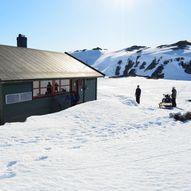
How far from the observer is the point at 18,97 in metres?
15.2

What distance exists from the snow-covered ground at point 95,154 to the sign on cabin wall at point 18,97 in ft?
7.06

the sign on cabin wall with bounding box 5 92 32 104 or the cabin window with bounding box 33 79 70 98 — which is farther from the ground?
the cabin window with bounding box 33 79 70 98

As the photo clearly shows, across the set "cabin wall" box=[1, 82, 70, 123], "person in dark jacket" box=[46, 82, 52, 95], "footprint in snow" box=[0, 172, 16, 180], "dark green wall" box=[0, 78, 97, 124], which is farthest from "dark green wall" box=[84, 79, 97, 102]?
"footprint in snow" box=[0, 172, 16, 180]

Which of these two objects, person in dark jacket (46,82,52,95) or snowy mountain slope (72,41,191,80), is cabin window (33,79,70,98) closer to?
person in dark jacket (46,82,52,95)

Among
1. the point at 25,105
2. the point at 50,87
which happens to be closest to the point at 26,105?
the point at 25,105

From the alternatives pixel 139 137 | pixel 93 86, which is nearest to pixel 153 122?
pixel 139 137

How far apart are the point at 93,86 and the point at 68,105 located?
4.39m

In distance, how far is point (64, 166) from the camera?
716 centimetres

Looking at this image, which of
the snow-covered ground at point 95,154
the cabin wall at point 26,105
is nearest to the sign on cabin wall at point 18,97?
the cabin wall at point 26,105

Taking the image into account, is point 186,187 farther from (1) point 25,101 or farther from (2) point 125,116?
(1) point 25,101

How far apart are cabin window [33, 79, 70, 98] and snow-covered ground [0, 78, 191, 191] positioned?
2.97 meters

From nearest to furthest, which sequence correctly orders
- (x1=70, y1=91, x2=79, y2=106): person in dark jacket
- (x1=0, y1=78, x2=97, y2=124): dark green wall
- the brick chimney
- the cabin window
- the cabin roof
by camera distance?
(x1=0, y1=78, x2=97, y2=124): dark green wall → the cabin roof → the cabin window → (x1=70, y1=91, x2=79, y2=106): person in dark jacket → the brick chimney

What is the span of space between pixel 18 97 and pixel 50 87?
3117mm

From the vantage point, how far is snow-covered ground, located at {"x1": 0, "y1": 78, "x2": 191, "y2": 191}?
5945 millimetres
